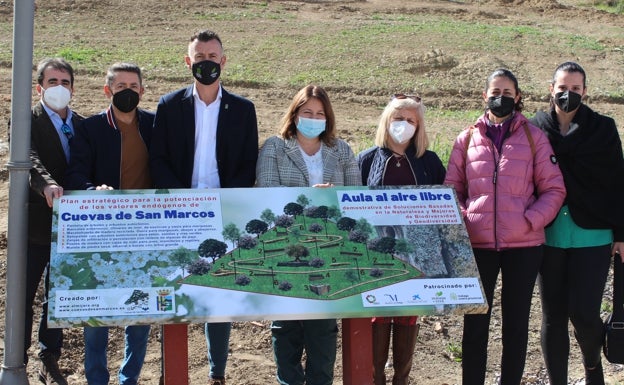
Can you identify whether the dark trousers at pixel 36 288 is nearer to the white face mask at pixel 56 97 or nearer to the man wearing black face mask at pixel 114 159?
the man wearing black face mask at pixel 114 159

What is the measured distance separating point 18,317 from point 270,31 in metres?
16.4

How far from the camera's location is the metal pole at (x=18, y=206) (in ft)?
13.8

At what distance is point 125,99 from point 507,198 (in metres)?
2.26

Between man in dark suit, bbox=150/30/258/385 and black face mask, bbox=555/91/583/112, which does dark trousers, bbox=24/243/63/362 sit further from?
black face mask, bbox=555/91/583/112

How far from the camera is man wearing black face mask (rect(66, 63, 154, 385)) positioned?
4.76 m

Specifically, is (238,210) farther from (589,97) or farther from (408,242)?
(589,97)

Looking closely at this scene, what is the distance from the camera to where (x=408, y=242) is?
15.0 ft

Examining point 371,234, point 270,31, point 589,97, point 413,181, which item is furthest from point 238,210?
point 270,31

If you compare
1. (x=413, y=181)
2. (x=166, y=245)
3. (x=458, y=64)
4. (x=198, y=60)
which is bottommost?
(x=166, y=245)

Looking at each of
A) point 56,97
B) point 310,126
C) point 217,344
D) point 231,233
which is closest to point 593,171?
point 310,126

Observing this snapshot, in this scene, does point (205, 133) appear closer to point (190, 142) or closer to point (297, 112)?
point (190, 142)

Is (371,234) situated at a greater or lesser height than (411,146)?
lesser

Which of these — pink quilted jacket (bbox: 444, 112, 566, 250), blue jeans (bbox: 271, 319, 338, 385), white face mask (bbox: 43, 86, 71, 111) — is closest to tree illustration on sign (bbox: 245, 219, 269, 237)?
blue jeans (bbox: 271, 319, 338, 385)

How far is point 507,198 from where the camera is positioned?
475 cm
